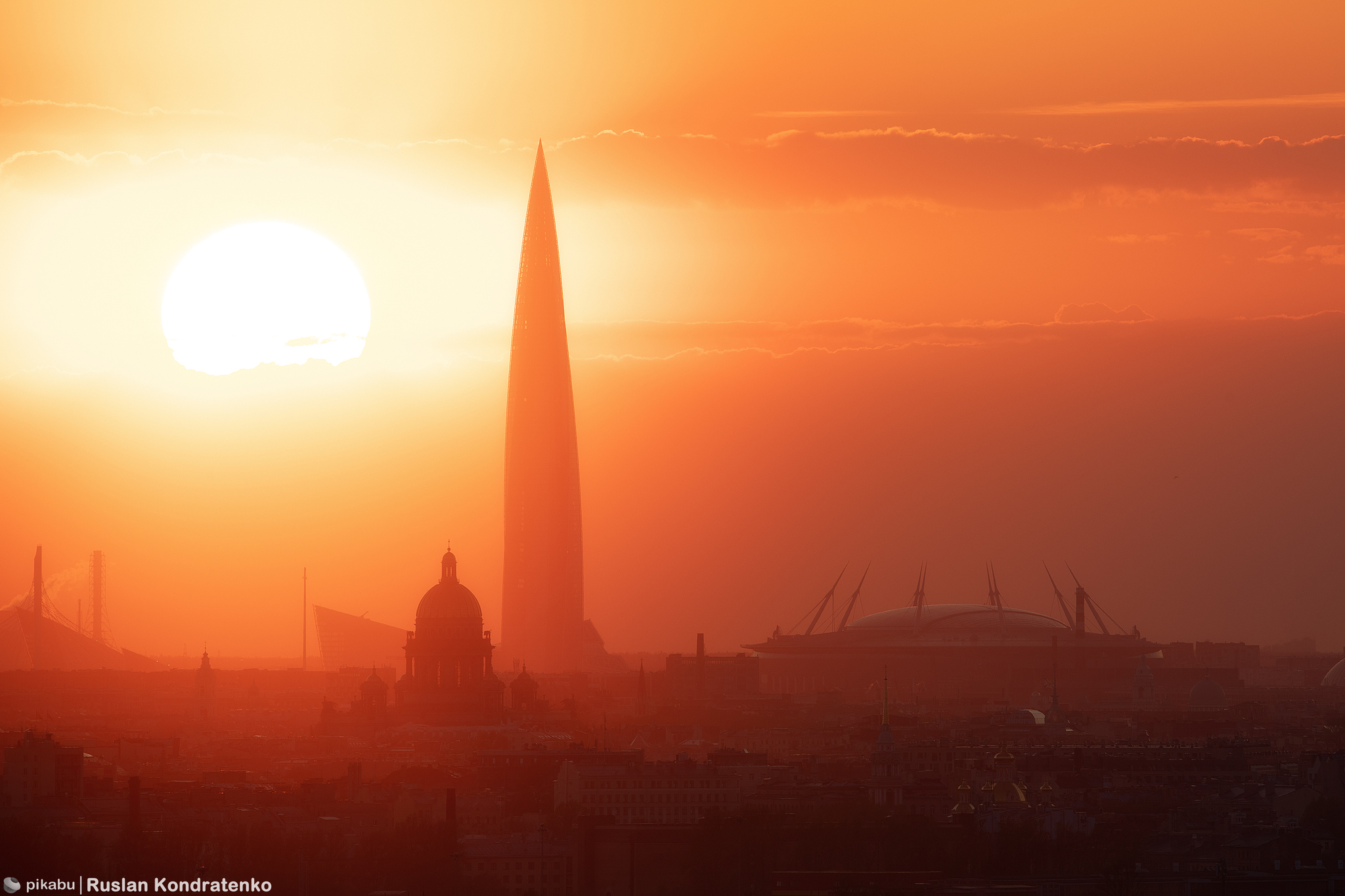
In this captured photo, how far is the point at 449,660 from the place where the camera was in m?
169

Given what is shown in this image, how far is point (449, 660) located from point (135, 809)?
74.6 meters

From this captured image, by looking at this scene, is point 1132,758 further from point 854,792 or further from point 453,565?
point 453,565

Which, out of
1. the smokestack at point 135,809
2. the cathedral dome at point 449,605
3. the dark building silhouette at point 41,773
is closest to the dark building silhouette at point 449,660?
the cathedral dome at point 449,605

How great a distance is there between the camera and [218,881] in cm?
7669

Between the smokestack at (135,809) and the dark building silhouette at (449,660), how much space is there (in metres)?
65.6

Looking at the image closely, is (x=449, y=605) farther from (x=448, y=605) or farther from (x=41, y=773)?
(x=41, y=773)

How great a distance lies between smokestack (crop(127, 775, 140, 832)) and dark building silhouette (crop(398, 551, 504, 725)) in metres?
65.6

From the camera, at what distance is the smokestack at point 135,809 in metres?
91.4

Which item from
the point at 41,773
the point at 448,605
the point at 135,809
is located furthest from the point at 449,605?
the point at 135,809

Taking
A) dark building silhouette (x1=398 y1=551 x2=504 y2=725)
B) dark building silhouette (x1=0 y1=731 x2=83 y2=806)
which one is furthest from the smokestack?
dark building silhouette (x1=398 y1=551 x2=504 y2=725)

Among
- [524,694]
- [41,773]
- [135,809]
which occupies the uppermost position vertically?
[524,694]

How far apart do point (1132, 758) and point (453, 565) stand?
48517 millimetres

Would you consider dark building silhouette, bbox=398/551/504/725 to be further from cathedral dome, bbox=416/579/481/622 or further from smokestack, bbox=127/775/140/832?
smokestack, bbox=127/775/140/832

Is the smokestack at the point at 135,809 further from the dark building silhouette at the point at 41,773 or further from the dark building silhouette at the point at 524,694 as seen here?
the dark building silhouette at the point at 524,694
